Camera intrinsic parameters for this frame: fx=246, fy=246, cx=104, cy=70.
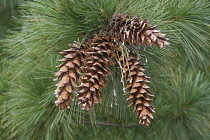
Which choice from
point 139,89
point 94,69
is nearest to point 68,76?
point 94,69

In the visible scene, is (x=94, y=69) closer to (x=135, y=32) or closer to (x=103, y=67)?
(x=103, y=67)

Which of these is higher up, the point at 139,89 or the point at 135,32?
the point at 135,32

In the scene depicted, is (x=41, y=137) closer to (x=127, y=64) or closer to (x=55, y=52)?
(x=55, y=52)

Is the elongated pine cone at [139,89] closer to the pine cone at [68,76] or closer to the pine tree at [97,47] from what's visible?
the pine tree at [97,47]

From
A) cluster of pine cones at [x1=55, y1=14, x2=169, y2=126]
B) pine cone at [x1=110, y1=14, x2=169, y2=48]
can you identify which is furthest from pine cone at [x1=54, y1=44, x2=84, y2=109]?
pine cone at [x1=110, y1=14, x2=169, y2=48]

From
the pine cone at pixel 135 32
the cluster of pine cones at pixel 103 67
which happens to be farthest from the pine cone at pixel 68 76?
the pine cone at pixel 135 32

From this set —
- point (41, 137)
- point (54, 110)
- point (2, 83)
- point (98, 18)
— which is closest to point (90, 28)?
point (98, 18)

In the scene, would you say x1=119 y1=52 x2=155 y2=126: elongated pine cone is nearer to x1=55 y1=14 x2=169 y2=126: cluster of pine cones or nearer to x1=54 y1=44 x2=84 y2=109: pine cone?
x1=55 y1=14 x2=169 y2=126: cluster of pine cones

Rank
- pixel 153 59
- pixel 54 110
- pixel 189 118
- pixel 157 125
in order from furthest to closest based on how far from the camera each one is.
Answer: pixel 157 125, pixel 189 118, pixel 54 110, pixel 153 59
